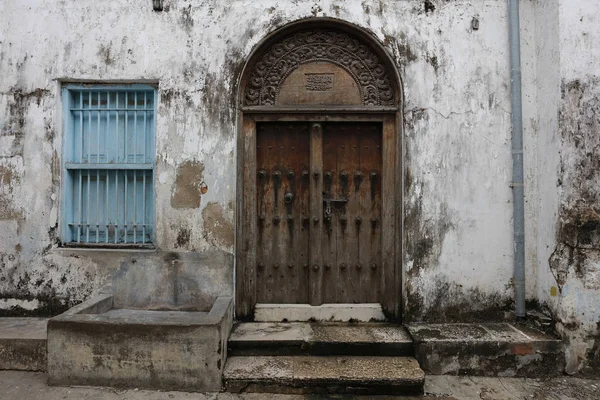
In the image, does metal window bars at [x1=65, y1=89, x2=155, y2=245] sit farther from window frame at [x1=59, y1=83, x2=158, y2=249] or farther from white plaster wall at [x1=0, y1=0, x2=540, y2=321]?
white plaster wall at [x1=0, y1=0, x2=540, y2=321]

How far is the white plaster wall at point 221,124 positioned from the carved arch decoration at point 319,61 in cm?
18

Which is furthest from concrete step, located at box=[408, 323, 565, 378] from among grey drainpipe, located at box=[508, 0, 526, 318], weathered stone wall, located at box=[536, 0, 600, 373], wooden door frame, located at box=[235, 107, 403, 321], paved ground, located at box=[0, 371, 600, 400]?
wooden door frame, located at box=[235, 107, 403, 321]

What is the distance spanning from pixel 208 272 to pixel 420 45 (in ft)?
9.78

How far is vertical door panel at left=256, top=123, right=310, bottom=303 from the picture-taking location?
13.2 feet

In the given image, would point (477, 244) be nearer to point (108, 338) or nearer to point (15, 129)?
A: point (108, 338)

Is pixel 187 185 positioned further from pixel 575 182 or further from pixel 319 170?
pixel 575 182

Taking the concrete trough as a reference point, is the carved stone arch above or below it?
above

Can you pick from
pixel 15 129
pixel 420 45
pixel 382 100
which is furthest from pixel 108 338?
pixel 420 45

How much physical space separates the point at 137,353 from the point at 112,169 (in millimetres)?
1864

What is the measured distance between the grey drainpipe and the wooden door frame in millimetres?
1073

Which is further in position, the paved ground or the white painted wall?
the white painted wall

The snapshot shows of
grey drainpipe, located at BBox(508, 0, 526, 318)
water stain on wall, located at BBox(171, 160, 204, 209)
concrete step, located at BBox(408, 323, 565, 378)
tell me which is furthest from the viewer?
water stain on wall, located at BBox(171, 160, 204, 209)

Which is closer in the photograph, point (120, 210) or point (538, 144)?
point (538, 144)

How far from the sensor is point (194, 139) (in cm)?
390
